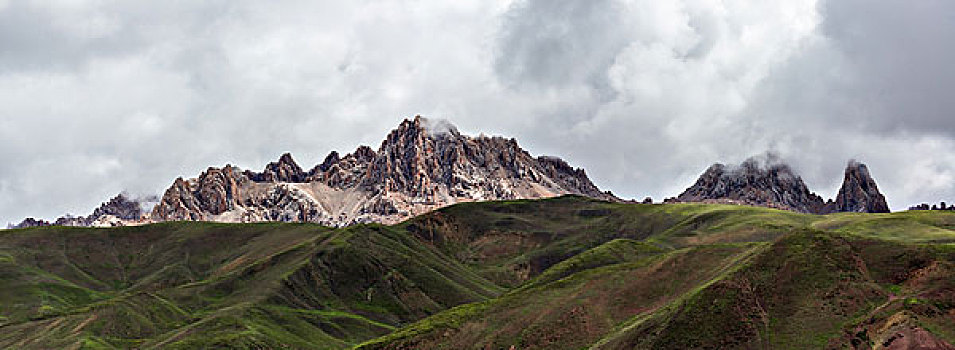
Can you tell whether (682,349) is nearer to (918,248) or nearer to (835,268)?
(835,268)

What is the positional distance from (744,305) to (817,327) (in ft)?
56.1

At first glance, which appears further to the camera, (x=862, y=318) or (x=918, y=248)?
(x=918, y=248)

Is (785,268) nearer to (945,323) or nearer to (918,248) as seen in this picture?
(918,248)

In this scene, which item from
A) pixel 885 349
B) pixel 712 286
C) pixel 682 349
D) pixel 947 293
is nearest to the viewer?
pixel 885 349

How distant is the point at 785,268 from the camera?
19900 cm

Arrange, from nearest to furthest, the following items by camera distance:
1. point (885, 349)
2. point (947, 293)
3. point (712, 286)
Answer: point (885, 349), point (947, 293), point (712, 286)

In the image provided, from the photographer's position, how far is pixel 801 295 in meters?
188

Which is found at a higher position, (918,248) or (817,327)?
(918,248)

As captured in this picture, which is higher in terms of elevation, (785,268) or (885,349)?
(785,268)

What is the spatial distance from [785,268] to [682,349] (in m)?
36.0

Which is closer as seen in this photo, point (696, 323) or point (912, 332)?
point (912, 332)

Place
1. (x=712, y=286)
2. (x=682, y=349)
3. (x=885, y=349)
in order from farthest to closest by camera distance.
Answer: (x=712, y=286) < (x=682, y=349) < (x=885, y=349)

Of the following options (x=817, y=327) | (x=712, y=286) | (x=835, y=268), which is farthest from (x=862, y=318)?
(x=712, y=286)

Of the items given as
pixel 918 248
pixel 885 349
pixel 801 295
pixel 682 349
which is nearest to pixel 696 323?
pixel 682 349
